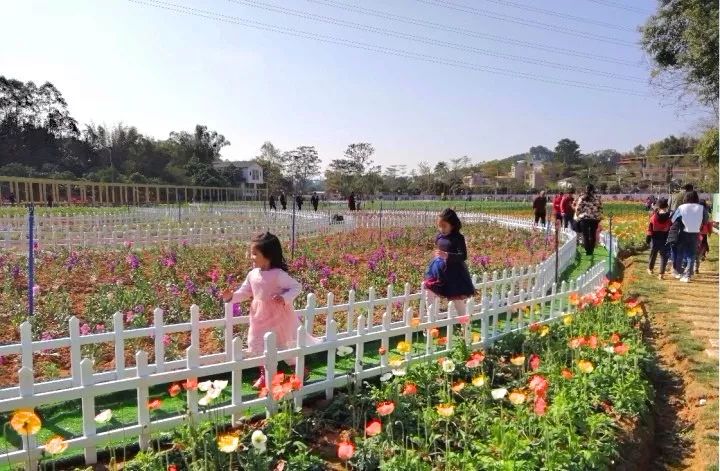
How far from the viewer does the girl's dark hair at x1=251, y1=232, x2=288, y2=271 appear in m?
3.73

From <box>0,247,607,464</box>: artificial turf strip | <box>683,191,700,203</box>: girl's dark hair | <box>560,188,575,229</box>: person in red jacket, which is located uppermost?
<box>683,191,700,203</box>: girl's dark hair

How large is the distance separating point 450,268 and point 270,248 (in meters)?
1.75

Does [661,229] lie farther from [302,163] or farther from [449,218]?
[302,163]

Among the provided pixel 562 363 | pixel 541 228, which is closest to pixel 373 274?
pixel 562 363

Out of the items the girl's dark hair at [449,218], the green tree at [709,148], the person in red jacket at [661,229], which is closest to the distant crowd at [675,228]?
the person in red jacket at [661,229]

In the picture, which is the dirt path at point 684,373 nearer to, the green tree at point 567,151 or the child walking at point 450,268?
the child walking at point 450,268

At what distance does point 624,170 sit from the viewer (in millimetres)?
106125

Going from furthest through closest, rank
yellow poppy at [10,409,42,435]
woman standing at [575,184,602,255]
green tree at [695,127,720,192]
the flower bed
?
green tree at [695,127,720,192]
woman standing at [575,184,602,255]
the flower bed
yellow poppy at [10,409,42,435]

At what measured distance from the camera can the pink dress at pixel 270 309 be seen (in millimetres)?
3756

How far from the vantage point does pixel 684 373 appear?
465 centimetres

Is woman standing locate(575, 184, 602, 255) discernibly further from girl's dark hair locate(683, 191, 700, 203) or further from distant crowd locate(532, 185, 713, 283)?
girl's dark hair locate(683, 191, 700, 203)

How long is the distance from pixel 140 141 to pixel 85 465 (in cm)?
7225

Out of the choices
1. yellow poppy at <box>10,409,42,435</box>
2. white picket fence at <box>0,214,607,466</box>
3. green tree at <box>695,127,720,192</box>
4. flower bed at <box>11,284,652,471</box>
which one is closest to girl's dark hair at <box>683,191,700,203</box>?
white picket fence at <box>0,214,607,466</box>

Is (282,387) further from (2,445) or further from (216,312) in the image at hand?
(216,312)
